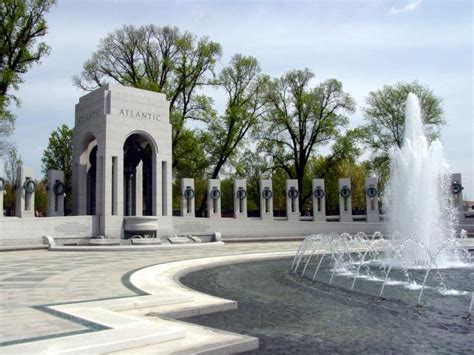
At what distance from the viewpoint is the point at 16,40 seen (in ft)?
98.0

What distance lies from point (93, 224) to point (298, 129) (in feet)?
75.3

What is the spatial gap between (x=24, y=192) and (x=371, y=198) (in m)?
23.6

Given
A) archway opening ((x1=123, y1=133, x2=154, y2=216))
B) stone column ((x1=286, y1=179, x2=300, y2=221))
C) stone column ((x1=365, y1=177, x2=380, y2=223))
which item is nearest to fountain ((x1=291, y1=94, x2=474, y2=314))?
stone column ((x1=286, y1=179, x2=300, y2=221))

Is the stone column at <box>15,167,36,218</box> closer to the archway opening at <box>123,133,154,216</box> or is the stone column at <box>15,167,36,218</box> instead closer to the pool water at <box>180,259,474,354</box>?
the archway opening at <box>123,133,154,216</box>

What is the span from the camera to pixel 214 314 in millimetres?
7801

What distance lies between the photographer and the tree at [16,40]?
94.8ft

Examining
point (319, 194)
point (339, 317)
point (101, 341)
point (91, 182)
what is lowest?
point (339, 317)

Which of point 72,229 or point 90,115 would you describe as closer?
point 72,229

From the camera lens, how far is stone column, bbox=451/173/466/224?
3334 centimetres

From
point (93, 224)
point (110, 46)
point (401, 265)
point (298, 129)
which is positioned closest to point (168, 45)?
point (110, 46)

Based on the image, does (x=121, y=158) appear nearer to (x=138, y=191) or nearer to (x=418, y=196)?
(x=138, y=191)

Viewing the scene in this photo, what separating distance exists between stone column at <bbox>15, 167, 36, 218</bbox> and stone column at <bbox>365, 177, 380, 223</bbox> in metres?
22.3

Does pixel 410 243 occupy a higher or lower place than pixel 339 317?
higher

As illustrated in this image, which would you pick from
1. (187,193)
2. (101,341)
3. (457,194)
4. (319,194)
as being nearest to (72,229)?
(187,193)
